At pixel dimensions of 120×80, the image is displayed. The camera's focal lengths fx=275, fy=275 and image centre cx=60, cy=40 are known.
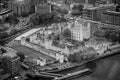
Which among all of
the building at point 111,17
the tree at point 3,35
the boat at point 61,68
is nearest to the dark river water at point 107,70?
the boat at point 61,68

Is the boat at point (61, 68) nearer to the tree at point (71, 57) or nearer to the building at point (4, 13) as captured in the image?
the tree at point (71, 57)

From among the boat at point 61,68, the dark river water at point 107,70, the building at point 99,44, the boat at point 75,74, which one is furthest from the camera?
the building at point 99,44

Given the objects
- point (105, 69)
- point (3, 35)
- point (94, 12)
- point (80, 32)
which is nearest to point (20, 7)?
point (3, 35)

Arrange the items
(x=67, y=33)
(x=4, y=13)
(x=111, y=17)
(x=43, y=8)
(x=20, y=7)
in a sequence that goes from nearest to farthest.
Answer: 1. (x=67, y=33)
2. (x=111, y=17)
3. (x=4, y=13)
4. (x=43, y=8)
5. (x=20, y=7)

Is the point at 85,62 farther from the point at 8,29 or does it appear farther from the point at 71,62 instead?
the point at 8,29

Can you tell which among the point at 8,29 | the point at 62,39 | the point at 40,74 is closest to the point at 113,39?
the point at 62,39

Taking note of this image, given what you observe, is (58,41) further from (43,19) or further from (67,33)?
(43,19)
